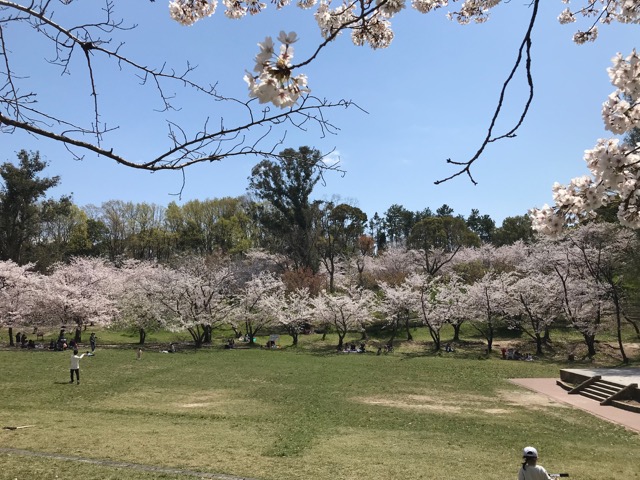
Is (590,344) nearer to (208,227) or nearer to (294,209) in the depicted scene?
(294,209)

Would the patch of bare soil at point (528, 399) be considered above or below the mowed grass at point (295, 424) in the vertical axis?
below

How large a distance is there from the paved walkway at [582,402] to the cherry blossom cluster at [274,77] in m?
12.5

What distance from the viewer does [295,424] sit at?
9781 millimetres

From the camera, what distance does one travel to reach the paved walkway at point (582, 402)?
439 inches

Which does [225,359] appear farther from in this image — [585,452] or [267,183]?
[267,183]

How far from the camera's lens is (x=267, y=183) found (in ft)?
129

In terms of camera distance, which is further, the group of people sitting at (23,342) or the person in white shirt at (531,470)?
the group of people sitting at (23,342)

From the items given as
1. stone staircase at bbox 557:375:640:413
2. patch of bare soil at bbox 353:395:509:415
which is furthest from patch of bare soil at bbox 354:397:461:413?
stone staircase at bbox 557:375:640:413

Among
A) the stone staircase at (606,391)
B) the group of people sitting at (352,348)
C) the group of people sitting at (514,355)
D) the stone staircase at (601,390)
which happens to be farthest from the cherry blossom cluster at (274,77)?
the group of people sitting at (514,355)

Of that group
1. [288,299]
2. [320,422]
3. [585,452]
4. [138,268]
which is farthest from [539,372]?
[138,268]

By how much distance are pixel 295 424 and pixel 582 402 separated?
964 cm

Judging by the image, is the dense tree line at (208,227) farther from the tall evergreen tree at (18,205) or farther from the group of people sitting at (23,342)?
the group of people sitting at (23,342)

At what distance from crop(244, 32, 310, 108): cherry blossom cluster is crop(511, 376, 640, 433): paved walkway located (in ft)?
41.1

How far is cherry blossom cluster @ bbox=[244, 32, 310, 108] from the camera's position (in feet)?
5.32
